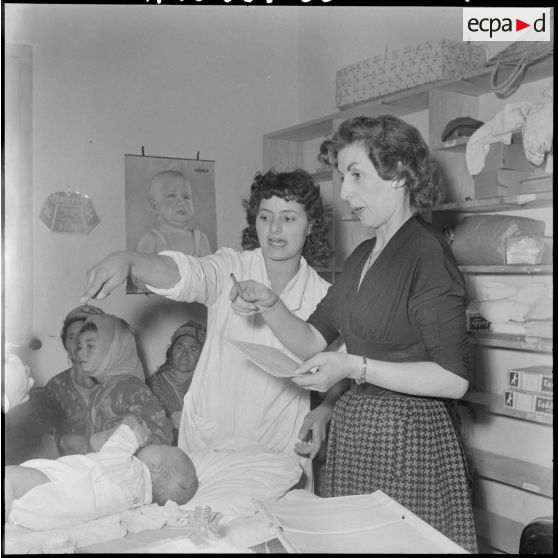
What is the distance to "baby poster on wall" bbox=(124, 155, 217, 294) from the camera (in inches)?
119

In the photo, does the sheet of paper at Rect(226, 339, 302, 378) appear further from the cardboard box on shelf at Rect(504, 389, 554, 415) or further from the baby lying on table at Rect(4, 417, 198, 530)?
the cardboard box on shelf at Rect(504, 389, 554, 415)

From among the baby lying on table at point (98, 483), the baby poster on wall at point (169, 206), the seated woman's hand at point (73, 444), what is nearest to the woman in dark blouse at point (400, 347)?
the baby lying on table at point (98, 483)

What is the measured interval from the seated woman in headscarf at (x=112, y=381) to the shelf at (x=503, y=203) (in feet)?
4.26

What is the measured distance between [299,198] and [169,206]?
1.29 meters

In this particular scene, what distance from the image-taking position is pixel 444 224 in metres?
2.46

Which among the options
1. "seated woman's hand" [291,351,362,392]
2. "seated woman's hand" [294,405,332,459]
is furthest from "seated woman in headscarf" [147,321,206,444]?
"seated woman's hand" [291,351,362,392]

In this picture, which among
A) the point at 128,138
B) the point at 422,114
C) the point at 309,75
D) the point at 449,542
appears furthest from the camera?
the point at 309,75

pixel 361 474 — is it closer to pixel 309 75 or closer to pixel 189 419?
pixel 189 419

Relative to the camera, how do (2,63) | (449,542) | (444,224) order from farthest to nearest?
(444,224) → (2,63) → (449,542)

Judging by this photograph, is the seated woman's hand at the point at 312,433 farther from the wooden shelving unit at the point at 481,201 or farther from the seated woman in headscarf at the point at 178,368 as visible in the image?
the seated woman in headscarf at the point at 178,368

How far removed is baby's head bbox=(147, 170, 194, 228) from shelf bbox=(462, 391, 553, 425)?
1627 mm

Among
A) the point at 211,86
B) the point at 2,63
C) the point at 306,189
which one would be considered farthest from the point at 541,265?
the point at 211,86

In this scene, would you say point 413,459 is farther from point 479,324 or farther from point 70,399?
point 70,399

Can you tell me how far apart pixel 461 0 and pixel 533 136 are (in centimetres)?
69
